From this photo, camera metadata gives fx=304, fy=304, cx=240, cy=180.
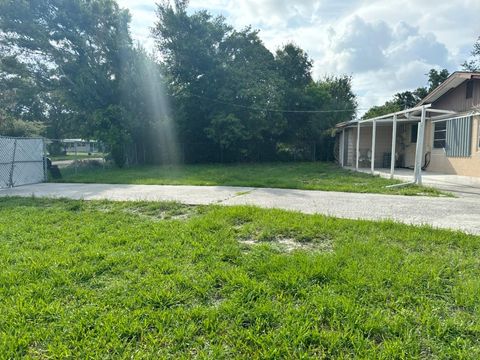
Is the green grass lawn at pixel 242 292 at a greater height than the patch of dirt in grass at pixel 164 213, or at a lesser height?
lesser

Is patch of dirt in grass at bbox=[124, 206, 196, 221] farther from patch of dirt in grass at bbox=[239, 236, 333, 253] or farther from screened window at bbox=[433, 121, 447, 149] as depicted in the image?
screened window at bbox=[433, 121, 447, 149]

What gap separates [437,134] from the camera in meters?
11.8

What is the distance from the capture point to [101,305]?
92.0 inches

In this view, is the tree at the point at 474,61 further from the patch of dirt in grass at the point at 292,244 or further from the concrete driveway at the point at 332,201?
the patch of dirt in grass at the point at 292,244

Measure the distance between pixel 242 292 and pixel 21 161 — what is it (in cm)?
1065

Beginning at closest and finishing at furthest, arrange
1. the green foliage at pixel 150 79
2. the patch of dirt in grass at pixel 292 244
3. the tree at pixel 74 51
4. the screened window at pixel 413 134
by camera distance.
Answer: the patch of dirt in grass at pixel 292 244, the screened window at pixel 413 134, the tree at pixel 74 51, the green foliage at pixel 150 79

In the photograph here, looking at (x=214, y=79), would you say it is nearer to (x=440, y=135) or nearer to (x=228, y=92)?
(x=228, y=92)

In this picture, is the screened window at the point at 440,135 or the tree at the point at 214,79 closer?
the screened window at the point at 440,135

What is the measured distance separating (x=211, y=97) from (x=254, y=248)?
15.7 metres

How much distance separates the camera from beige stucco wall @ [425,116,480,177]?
368 inches

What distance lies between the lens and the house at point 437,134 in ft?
30.8

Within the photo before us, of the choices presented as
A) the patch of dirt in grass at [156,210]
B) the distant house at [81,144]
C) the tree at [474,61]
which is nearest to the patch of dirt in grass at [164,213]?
the patch of dirt in grass at [156,210]

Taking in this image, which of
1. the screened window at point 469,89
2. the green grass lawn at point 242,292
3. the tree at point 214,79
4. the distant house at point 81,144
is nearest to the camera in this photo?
the green grass lawn at point 242,292

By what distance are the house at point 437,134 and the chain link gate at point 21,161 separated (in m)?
12.0
